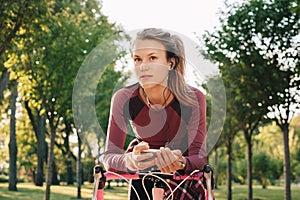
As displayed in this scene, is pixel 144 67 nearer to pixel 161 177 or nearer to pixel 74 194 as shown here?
pixel 161 177

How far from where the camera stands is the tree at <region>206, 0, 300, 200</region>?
16.6 meters

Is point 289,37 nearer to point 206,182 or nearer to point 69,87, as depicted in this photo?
point 69,87

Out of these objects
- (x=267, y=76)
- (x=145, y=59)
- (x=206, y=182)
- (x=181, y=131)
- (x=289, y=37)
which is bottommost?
(x=206, y=182)

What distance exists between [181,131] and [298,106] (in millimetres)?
15833

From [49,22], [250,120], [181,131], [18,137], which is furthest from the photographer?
[18,137]

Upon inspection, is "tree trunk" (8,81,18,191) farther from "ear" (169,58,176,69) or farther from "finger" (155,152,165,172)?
"finger" (155,152,165,172)

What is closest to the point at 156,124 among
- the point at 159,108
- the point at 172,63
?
the point at 159,108

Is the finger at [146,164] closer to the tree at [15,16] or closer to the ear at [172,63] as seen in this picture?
the ear at [172,63]

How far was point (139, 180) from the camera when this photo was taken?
8.98 feet

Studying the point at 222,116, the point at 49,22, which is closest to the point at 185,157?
the point at 222,116

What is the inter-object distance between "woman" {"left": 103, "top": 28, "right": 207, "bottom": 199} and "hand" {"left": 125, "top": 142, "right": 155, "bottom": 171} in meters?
0.06

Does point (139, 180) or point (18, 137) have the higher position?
point (18, 137)

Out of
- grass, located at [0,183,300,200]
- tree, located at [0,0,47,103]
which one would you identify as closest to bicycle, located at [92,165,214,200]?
tree, located at [0,0,47,103]

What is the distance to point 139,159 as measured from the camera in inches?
92.3
